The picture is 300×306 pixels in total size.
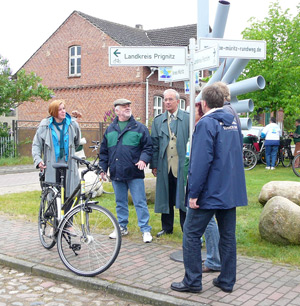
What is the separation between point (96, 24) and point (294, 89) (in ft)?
45.9

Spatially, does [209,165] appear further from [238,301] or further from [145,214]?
[145,214]

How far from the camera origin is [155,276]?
470cm

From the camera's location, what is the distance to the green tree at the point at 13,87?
1881cm

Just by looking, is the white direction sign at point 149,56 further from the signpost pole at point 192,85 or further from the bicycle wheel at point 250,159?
the bicycle wheel at point 250,159

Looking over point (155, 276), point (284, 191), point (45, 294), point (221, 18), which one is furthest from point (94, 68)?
point (45, 294)

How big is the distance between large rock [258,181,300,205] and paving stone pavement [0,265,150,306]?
4.01 metres

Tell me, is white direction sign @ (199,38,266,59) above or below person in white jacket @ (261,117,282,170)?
above

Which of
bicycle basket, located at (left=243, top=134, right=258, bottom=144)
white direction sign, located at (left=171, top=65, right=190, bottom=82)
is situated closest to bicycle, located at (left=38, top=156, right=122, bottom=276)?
white direction sign, located at (left=171, top=65, right=190, bottom=82)

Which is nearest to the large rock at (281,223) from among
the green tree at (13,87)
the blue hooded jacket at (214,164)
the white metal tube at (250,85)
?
the white metal tube at (250,85)

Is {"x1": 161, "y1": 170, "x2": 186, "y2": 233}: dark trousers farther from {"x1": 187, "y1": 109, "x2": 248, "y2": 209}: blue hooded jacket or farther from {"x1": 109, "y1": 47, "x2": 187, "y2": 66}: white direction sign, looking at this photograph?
{"x1": 187, "y1": 109, "x2": 248, "y2": 209}: blue hooded jacket

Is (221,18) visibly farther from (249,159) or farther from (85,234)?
(249,159)

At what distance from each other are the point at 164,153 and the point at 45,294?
94.6 inches

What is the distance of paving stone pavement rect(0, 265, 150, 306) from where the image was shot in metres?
4.25

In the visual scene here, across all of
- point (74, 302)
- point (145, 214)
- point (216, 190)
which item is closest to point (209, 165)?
point (216, 190)
